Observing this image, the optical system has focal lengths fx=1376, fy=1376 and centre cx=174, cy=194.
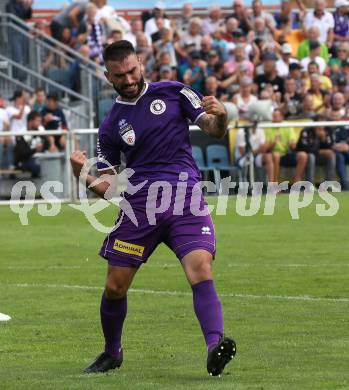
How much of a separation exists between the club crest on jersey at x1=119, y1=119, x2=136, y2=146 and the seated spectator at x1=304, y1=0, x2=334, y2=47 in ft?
68.3

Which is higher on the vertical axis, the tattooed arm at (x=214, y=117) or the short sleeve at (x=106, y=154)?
the tattooed arm at (x=214, y=117)

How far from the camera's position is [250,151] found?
77.3ft

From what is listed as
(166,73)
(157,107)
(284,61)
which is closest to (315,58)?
(284,61)

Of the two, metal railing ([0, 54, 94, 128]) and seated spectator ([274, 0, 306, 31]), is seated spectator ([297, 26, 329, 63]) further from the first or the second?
metal railing ([0, 54, 94, 128])

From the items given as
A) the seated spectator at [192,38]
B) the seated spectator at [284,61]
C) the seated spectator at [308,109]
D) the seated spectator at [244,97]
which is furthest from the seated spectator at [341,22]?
the seated spectator at [244,97]

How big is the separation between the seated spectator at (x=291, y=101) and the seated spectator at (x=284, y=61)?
1107mm

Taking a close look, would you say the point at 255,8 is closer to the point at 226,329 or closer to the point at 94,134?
the point at 94,134

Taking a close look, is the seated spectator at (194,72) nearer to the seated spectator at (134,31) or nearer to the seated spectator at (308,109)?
the seated spectator at (134,31)

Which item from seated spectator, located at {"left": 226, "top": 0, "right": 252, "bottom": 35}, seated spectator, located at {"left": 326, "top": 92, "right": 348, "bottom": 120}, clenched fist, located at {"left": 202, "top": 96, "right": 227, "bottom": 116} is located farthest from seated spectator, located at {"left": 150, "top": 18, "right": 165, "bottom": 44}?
clenched fist, located at {"left": 202, "top": 96, "right": 227, "bottom": 116}

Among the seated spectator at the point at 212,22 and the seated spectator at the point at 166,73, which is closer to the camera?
the seated spectator at the point at 166,73

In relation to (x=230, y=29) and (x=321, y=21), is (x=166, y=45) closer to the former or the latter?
A: (x=230, y=29)

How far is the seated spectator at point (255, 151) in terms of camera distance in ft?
76.6

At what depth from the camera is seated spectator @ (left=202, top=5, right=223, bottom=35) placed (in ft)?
92.5

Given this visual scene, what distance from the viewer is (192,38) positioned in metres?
27.7
